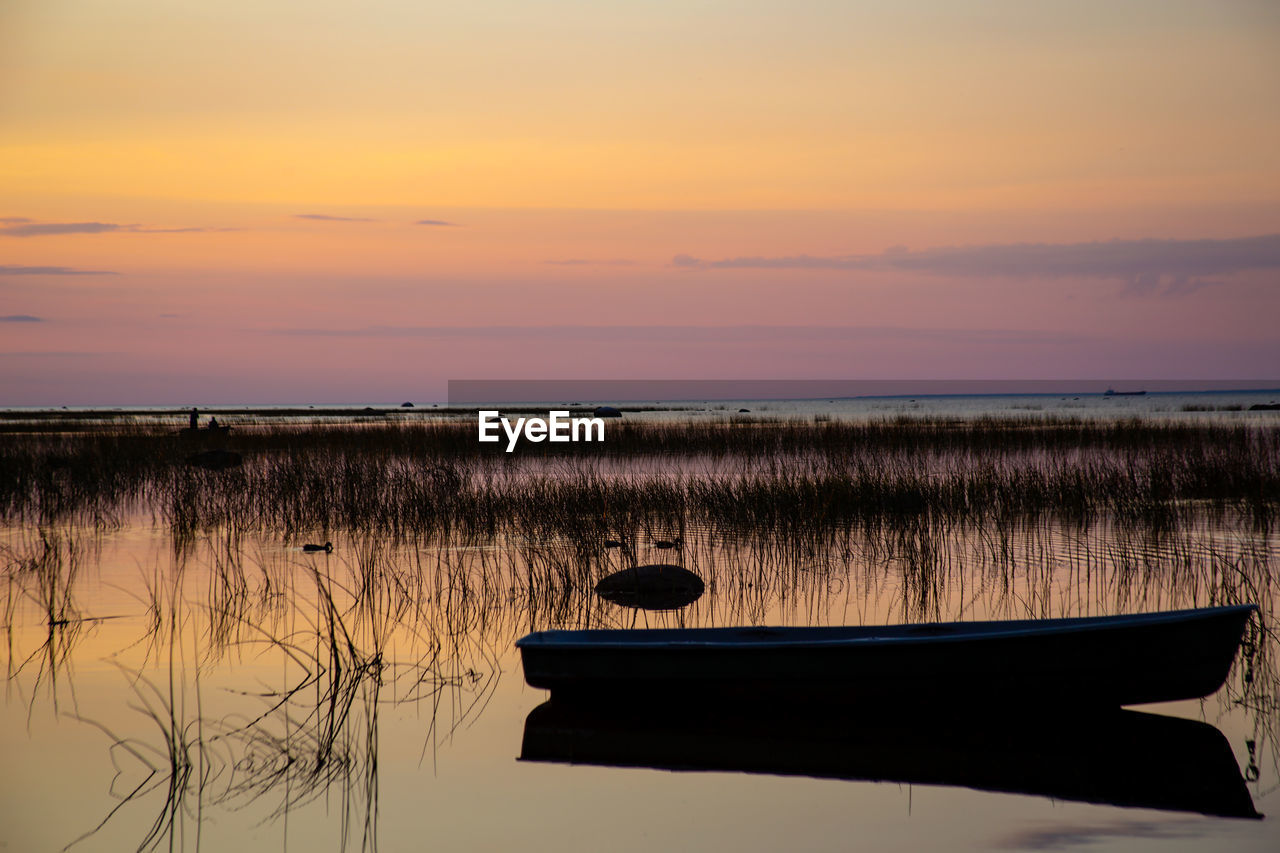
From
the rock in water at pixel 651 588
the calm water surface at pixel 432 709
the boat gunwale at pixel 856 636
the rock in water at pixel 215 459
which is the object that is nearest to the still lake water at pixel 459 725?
the calm water surface at pixel 432 709

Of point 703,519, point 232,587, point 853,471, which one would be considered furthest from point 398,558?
point 853,471

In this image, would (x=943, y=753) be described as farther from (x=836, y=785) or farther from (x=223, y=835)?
(x=223, y=835)

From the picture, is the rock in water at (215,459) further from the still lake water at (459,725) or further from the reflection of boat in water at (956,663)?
the reflection of boat in water at (956,663)

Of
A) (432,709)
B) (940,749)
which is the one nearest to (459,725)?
(432,709)

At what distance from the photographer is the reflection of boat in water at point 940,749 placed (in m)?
5.00

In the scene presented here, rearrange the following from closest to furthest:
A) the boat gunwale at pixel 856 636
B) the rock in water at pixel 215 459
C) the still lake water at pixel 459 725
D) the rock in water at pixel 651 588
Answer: the still lake water at pixel 459 725
the boat gunwale at pixel 856 636
the rock in water at pixel 651 588
the rock in water at pixel 215 459

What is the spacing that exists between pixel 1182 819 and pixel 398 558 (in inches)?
323

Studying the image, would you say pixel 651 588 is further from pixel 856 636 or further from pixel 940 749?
pixel 940 749

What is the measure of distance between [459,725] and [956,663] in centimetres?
282

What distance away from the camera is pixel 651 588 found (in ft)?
29.3

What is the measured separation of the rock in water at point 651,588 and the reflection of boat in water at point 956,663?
2885 millimetres

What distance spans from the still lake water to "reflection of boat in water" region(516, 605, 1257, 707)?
0.23 metres

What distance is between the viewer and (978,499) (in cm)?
1413

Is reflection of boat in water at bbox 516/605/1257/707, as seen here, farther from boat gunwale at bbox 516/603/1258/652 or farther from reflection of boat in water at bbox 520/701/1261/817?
reflection of boat in water at bbox 520/701/1261/817
